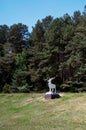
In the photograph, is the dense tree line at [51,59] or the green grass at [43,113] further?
the dense tree line at [51,59]

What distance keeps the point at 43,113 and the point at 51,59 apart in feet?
102

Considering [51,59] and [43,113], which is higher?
[51,59]

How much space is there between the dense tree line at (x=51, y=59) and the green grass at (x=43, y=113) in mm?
21104

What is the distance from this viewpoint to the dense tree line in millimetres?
47344

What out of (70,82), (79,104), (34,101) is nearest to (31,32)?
(70,82)

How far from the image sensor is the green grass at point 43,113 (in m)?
16.1

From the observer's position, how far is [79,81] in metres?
47.2

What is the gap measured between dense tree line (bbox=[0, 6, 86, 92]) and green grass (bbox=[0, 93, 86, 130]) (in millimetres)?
21104

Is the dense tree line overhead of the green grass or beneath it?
overhead

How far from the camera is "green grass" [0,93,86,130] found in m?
16.1

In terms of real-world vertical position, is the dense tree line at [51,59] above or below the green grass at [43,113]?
above

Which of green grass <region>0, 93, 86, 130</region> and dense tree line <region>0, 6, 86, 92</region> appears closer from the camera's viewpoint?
green grass <region>0, 93, 86, 130</region>

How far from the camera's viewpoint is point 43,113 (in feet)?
64.5

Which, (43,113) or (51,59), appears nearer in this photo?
(43,113)
